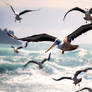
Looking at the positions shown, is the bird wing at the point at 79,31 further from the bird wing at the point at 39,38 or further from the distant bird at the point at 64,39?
the bird wing at the point at 39,38

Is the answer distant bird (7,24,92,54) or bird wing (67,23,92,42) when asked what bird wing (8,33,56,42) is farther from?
bird wing (67,23,92,42)

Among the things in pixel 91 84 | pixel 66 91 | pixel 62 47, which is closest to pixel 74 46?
pixel 62 47

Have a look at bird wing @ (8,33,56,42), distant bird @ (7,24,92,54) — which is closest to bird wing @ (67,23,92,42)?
distant bird @ (7,24,92,54)

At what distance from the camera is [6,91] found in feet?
520

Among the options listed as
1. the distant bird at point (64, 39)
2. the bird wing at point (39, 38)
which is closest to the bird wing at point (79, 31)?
the distant bird at point (64, 39)

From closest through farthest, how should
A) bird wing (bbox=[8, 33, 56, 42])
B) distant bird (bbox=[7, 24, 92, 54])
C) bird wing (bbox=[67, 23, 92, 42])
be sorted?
distant bird (bbox=[7, 24, 92, 54]) < bird wing (bbox=[8, 33, 56, 42]) < bird wing (bbox=[67, 23, 92, 42])

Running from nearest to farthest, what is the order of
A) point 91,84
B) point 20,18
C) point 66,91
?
1. point 20,18
2. point 66,91
3. point 91,84

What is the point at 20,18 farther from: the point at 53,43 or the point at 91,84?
the point at 91,84

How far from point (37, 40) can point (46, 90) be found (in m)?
157

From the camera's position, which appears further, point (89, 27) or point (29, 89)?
point (29, 89)

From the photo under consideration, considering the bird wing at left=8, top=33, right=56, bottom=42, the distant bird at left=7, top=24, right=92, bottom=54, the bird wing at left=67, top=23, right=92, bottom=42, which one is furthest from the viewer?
the bird wing at left=67, top=23, right=92, bottom=42

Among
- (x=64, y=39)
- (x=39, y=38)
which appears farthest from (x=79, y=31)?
(x=39, y=38)

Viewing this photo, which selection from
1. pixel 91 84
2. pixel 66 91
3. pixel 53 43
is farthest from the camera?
pixel 91 84

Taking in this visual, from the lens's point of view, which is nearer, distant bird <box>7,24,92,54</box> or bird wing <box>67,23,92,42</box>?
distant bird <box>7,24,92,54</box>
